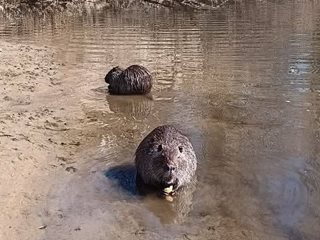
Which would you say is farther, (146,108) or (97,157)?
(146,108)

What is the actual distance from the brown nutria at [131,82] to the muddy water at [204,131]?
235 millimetres

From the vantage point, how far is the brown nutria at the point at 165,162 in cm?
605

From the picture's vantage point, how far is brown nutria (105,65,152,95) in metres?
10.8

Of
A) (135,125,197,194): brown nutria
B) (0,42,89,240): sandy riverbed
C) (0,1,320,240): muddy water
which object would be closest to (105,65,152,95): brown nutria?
(0,1,320,240): muddy water

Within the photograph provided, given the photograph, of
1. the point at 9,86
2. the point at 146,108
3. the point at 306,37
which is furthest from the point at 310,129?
the point at 306,37

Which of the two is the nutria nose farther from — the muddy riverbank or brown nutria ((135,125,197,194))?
the muddy riverbank

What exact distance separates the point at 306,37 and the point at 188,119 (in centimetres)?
971

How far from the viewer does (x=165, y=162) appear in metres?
6.00

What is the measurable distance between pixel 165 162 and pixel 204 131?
2678 millimetres

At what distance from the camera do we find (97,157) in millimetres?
7473

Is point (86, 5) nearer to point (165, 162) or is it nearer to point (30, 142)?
point (30, 142)

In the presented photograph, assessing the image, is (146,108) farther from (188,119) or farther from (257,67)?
(257,67)

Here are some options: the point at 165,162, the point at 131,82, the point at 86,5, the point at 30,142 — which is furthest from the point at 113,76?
the point at 86,5

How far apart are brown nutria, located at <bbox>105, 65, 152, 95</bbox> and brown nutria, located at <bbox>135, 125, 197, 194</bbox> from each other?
4.15 metres
